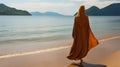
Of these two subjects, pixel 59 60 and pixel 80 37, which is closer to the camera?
pixel 80 37

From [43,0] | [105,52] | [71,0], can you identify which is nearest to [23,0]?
[43,0]

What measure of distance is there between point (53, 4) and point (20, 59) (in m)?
54.3

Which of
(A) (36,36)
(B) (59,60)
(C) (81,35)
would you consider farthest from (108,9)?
(C) (81,35)

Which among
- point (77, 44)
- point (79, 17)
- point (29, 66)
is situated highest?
point (79, 17)

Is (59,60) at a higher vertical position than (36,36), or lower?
→ higher

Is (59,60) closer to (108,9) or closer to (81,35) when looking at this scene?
(81,35)

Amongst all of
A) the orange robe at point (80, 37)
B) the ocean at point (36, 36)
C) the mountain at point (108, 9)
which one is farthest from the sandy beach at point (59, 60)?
the mountain at point (108, 9)

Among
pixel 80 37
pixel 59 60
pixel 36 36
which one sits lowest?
pixel 36 36

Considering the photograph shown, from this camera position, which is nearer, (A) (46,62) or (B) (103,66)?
(B) (103,66)

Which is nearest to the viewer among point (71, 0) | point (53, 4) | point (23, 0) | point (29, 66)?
point (29, 66)

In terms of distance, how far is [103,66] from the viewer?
585cm

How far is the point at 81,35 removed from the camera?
5.74 m

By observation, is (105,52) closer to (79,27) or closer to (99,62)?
(99,62)

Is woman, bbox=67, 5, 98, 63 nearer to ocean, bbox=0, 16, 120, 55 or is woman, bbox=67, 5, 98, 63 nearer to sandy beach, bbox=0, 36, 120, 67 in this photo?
sandy beach, bbox=0, 36, 120, 67
